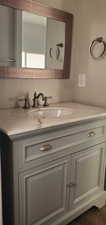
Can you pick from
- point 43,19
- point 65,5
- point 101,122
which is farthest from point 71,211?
point 65,5

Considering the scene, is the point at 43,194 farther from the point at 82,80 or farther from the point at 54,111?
the point at 82,80

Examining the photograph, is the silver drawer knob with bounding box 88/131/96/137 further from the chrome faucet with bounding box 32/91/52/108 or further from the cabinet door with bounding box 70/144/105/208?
the chrome faucet with bounding box 32/91/52/108

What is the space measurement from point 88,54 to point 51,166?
48.0 inches

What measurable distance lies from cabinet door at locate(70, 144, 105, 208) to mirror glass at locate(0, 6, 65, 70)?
879mm

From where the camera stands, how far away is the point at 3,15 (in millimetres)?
1474

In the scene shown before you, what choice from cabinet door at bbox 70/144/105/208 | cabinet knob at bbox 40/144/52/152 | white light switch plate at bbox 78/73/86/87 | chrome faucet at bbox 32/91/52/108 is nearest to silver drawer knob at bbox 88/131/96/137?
cabinet door at bbox 70/144/105/208

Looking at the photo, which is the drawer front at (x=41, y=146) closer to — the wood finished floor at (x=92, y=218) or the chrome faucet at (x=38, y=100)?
the chrome faucet at (x=38, y=100)

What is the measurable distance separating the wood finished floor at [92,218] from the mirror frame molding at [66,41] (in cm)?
129

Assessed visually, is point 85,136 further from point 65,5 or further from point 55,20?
point 65,5

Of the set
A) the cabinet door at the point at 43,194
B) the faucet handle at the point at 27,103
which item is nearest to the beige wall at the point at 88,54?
the faucet handle at the point at 27,103

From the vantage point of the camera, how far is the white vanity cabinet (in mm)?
1129

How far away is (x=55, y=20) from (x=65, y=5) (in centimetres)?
22

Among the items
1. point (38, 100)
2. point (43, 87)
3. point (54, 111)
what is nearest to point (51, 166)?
point (54, 111)

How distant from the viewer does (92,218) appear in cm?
169
